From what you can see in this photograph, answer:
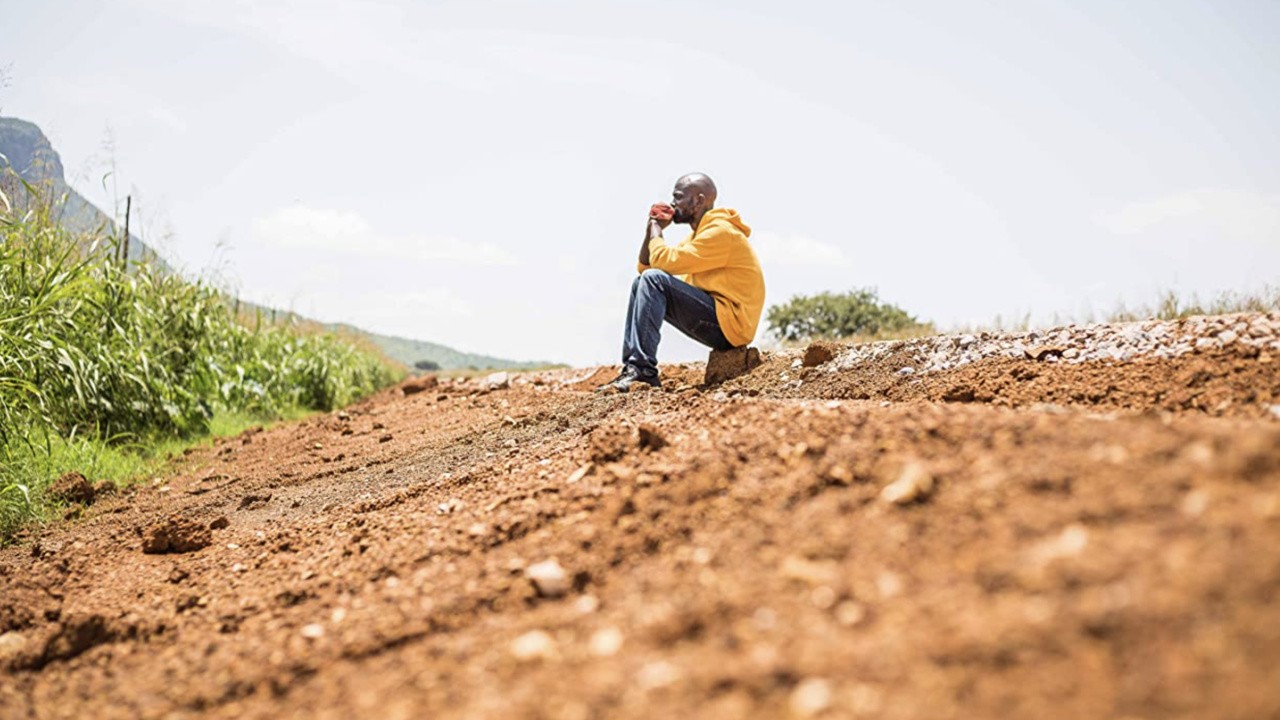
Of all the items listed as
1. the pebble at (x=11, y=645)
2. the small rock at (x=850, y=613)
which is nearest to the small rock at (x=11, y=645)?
the pebble at (x=11, y=645)

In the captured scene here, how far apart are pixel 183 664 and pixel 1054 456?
6.07ft

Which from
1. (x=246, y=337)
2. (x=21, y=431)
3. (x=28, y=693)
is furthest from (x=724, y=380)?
(x=246, y=337)

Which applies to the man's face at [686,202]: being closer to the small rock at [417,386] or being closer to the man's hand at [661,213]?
the man's hand at [661,213]

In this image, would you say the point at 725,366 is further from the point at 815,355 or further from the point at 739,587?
the point at 739,587

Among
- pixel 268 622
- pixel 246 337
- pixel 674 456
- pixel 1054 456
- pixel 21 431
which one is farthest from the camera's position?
pixel 246 337

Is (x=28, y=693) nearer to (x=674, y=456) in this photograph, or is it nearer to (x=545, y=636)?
(x=545, y=636)

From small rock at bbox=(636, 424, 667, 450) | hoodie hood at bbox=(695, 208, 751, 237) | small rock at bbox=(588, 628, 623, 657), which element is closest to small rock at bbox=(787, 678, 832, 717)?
small rock at bbox=(588, 628, 623, 657)

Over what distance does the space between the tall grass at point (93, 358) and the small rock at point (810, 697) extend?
12.9 ft

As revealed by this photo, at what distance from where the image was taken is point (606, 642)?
1379 mm

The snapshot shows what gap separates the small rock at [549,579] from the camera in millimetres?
1723

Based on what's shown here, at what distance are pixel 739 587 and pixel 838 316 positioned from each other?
46.0 ft

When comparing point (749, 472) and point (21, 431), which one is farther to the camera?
point (21, 431)

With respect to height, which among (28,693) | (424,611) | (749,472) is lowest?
(28,693)

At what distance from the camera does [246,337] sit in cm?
888
